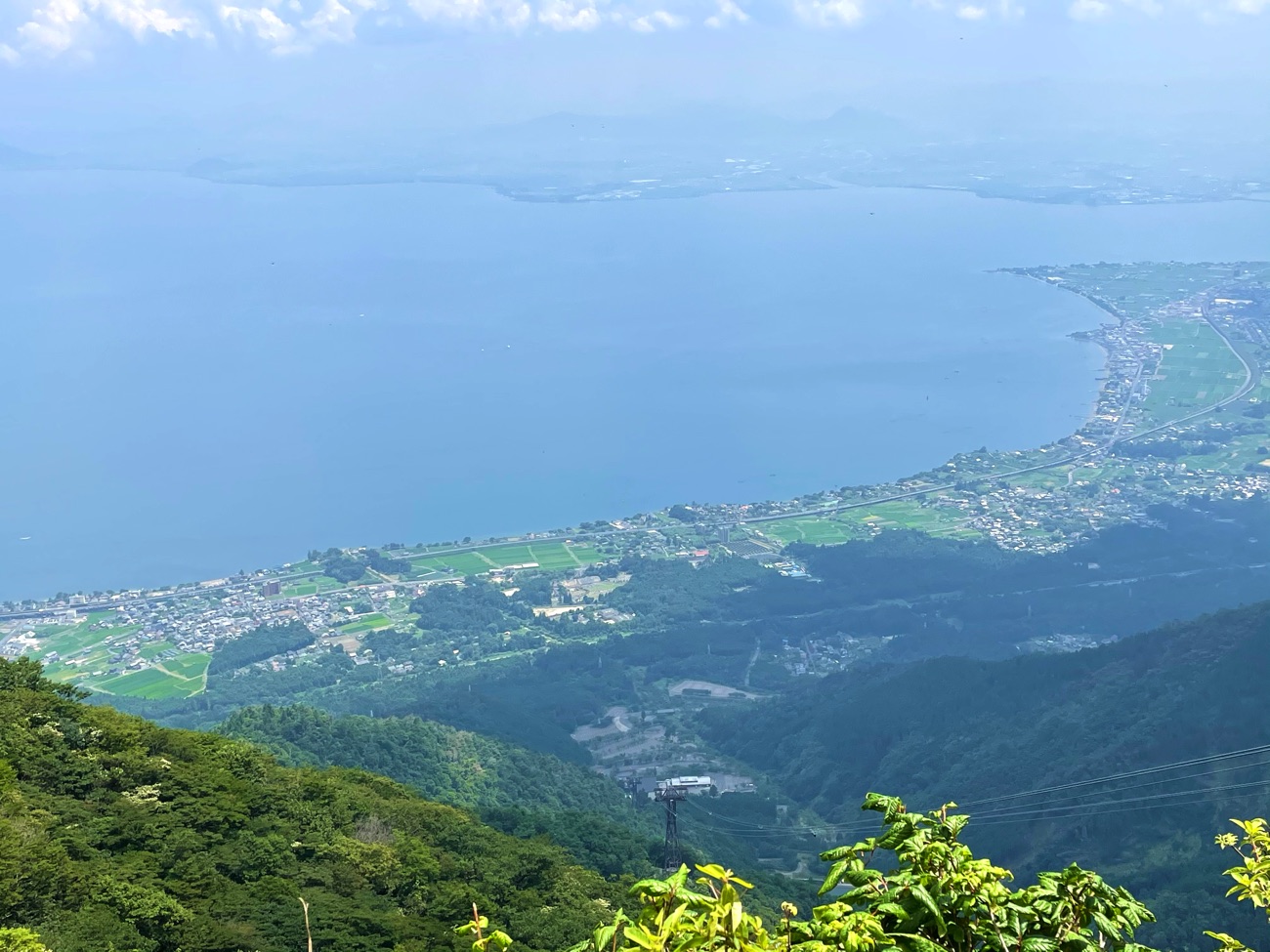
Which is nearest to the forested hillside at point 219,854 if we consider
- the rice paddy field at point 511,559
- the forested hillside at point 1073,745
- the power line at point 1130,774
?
the forested hillside at point 1073,745

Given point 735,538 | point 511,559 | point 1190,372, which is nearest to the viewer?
point 511,559

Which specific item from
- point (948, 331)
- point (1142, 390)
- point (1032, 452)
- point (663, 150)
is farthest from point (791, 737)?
point (663, 150)

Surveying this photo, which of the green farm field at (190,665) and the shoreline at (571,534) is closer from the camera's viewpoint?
the green farm field at (190,665)

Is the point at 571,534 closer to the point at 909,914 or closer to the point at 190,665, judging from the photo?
the point at 190,665

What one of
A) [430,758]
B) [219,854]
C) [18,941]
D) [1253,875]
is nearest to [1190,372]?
[430,758]

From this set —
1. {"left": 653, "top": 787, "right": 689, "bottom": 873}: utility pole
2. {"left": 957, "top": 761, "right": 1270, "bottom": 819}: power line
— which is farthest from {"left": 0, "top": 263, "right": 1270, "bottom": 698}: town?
{"left": 653, "top": 787, "right": 689, "bottom": 873}: utility pole

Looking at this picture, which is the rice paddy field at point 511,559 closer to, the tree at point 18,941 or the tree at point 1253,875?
the tree at point 18,941

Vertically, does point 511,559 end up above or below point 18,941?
below
